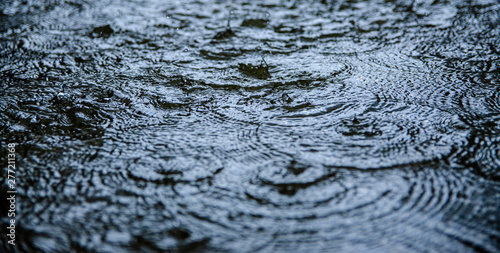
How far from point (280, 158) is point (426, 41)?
1994mm

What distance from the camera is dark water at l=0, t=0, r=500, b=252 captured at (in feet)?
4.18

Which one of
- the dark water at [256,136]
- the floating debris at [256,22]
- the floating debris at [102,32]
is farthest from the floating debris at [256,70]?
the floating debris at [102,32]

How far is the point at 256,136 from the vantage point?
181cm

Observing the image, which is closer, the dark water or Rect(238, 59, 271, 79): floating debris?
the dark water

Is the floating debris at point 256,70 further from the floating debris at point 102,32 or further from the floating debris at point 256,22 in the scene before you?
the floating debris at point 102,32

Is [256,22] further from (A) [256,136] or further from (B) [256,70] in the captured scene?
(A) [256,136]

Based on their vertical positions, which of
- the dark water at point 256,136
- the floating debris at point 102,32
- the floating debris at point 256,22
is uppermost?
the floating debris at point 256,22

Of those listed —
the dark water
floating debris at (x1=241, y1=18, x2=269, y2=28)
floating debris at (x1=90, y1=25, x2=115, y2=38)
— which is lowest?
the dark water

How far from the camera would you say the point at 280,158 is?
1.63m

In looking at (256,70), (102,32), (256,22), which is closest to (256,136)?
(256,70)

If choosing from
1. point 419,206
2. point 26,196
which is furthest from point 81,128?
point 419,206

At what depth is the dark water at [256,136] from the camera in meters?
1.27

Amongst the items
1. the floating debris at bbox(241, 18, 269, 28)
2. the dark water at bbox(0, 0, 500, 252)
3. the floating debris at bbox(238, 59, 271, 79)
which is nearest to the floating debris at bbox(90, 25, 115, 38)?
the dark water at bbox(0, 0, 500, 252)

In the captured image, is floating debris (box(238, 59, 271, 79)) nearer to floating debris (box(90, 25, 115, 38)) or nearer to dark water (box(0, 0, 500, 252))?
dark water (box(0, 0, 500, 252))
